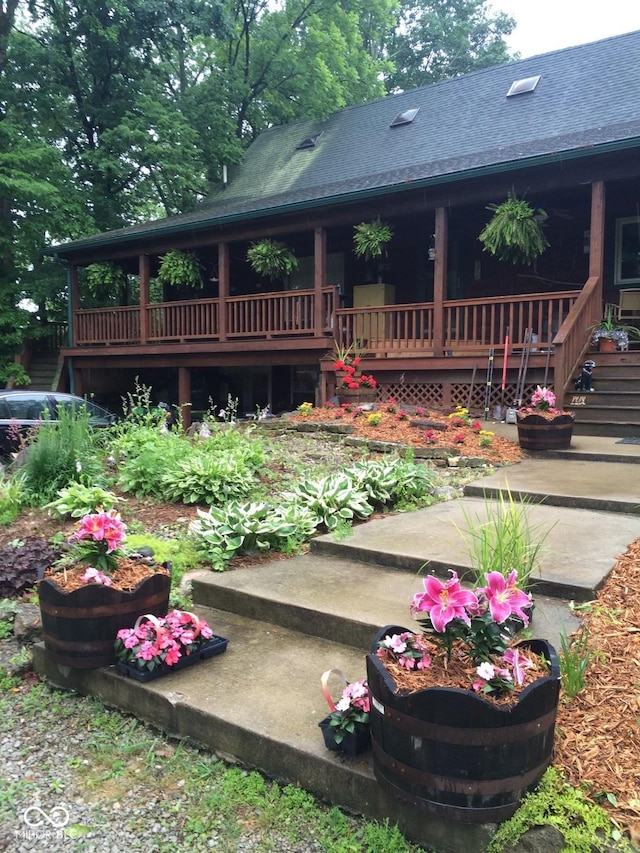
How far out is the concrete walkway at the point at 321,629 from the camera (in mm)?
2127

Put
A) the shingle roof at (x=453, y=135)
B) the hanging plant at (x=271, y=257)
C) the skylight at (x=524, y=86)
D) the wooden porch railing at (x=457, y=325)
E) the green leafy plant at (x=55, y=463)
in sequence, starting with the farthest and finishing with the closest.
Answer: the skylight at (x=524, y=86), the hanging plant at (x=271, y=257), the shingle roof at (x=453, y=135), the wooden porch railing at (x=457, y=325), the green leafy plant at (x=55, y=463)

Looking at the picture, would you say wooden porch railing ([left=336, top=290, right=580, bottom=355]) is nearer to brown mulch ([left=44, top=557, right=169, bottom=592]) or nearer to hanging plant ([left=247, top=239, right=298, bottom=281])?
hanging plant ([left=247, top=239, right=298, bottom=281])

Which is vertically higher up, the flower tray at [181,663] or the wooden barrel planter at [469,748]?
the wooden barrel planter at [469,748]

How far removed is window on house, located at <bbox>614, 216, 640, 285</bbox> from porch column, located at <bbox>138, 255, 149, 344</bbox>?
382 inches

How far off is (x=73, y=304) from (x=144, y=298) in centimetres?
293

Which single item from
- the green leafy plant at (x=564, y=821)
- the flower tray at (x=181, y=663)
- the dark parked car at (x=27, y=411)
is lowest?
the flower tray at (x=181, y=663)

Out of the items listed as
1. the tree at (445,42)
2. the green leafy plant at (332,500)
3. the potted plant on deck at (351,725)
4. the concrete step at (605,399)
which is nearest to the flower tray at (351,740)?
the potted plant on deck at (351,725)

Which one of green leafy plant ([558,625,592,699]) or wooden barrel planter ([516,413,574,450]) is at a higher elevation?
wooden barrel planter ([516,413,574,450])

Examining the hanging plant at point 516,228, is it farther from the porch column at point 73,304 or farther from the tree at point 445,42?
the tree at point 445,42

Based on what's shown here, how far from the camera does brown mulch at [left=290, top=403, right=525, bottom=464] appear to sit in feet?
22.1

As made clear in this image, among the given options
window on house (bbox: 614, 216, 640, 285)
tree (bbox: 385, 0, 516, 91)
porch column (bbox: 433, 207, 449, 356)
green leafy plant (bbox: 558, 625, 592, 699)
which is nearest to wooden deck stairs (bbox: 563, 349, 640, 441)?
porch column (bbox: 433, 207, 449, 356)

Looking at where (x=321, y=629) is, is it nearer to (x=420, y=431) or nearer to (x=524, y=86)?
(x=420, y=431)

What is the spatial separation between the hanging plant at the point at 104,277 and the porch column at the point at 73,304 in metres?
0.42

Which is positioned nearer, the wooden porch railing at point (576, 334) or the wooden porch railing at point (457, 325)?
the wooden porch railing at point (576, 334)
